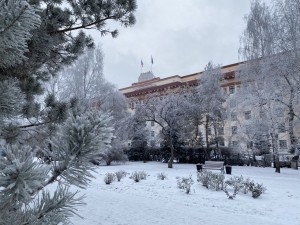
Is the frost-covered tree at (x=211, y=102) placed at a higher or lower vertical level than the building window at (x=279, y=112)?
higher

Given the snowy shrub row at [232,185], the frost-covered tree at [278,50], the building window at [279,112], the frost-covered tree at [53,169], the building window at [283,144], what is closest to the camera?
the frost-covered tree at [53,169]

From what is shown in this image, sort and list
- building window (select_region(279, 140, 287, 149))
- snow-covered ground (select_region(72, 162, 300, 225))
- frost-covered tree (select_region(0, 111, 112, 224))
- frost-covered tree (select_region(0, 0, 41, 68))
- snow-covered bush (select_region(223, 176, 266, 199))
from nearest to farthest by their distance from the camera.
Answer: frost-covered tree (select_region(0, 111, 112, 224)) < frost-covered tree (select_region(0, 0, 41, 68)) < snow-covered ground (select_region(72, 162, 300, 225)) < snow-covered bush (select_region(223, 176, 266, 199)) < building window (select_region(279, 140, 287, 149))

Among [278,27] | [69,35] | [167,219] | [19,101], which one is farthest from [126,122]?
[19,101]

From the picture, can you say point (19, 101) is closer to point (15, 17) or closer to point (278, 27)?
point (15, 17)

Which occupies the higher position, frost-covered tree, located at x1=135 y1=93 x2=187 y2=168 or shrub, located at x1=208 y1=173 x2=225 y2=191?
frost-covered tree, located at x1=135 y1=93 x2=187 y2=168

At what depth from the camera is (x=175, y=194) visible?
9.93 m

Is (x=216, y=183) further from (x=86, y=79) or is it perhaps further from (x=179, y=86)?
(x=179, y=86)

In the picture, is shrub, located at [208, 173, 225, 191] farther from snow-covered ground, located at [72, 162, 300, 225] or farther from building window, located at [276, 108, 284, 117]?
building window, located at [276, 108, 284, 117]

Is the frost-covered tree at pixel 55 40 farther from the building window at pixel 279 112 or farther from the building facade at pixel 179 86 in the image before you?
the building facade at pixel 179 86

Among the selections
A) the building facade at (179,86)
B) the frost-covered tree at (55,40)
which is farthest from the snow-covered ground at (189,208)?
the building facade at (179,86)

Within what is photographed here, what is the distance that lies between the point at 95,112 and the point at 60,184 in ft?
0.80

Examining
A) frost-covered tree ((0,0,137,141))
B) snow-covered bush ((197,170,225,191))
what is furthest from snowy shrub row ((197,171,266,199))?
frost-covered tree ((0,0,137,141))

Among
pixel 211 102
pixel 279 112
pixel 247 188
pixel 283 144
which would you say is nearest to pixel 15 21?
pixel 247 188

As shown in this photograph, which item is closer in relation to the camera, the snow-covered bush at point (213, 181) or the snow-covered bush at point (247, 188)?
the snow-covered bush at point (247, 188)
